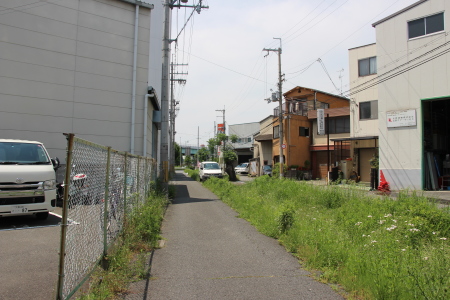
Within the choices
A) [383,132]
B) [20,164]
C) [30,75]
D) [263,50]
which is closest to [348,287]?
[20,164]

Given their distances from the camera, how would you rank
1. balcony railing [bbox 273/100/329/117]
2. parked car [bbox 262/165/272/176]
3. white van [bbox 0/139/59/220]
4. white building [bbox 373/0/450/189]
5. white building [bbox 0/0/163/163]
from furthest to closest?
1. parked car [bbox 262/165/272/176]
2. balcony railing [bbox 273/100/329/117]
3. white building [bbox 373/0/450/189]
4. white building [bbox 0/0/163/163]
5. white van [bbox 0/139/59/220]

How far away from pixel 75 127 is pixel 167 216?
6.03m

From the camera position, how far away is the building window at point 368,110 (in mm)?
23256

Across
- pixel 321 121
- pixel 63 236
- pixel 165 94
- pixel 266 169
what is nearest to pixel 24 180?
pixel 63 236

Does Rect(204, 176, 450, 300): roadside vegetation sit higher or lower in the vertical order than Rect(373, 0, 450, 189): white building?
lower

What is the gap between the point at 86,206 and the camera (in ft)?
12.2

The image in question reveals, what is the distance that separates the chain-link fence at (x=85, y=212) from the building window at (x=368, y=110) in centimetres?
2204

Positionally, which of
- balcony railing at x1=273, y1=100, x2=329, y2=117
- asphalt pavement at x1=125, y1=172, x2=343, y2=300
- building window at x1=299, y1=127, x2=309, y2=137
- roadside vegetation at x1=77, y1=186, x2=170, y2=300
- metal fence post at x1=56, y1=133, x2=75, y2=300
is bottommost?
asphalt pavement at x1=125, y1=172, x2=343, y2=300

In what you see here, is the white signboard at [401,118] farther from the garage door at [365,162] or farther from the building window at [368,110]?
the garage door at [365,162]

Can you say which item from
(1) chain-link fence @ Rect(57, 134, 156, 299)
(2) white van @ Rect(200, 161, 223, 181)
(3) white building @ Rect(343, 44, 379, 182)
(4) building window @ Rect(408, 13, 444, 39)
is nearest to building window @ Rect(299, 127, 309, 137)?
(3) white building @ Rect(343, 44, 379, 182)

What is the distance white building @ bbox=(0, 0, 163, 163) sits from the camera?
11.8 metres

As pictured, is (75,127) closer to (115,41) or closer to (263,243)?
(115,41)

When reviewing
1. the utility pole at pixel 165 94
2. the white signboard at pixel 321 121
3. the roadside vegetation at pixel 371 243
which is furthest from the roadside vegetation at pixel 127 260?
the white signboard at pixel 321 121

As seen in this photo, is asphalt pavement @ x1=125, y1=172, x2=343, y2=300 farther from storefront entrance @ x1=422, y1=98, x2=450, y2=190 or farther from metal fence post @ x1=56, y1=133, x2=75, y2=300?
storefront entrance @ x1=422, y1=98, x2=450, y2=190
